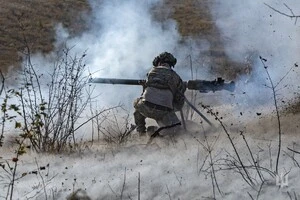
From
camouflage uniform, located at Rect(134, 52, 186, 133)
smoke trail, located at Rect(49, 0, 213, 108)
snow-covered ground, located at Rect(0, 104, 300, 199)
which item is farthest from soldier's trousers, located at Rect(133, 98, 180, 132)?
smoke trail, located at Rect(49, 0, 213, 108)

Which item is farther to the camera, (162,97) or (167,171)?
(162,97)

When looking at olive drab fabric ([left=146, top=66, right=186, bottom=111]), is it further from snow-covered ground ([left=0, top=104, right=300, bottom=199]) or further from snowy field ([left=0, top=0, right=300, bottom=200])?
snow-covered ground ([left=0, top=104, right=300, bottom=199])

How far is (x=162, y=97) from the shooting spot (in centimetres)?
757

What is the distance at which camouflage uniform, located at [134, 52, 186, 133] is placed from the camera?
7.59 metres

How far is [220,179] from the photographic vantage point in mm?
4707

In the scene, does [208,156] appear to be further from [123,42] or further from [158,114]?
[123,42]

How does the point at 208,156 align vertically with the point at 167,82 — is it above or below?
below

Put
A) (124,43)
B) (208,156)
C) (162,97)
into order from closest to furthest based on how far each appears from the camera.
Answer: (208,156) → (162,97) → (124,43)

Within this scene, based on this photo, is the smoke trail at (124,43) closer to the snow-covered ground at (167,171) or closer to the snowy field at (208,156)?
the snowy field at (208,156)

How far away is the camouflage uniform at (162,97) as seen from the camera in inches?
299

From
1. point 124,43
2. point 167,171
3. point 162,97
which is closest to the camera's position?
point 167,171

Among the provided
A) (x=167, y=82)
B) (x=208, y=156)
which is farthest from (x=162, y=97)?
(x=208, y=156)

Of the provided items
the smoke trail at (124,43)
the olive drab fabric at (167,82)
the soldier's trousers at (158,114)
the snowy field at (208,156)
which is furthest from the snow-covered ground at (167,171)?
the smoke trail at (124,43)

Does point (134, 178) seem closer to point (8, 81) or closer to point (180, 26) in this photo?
point (8, 81)
